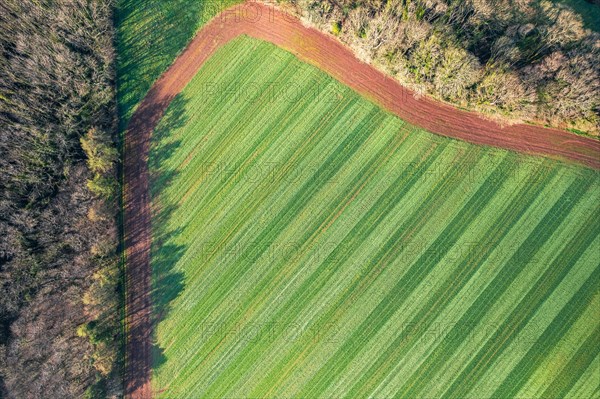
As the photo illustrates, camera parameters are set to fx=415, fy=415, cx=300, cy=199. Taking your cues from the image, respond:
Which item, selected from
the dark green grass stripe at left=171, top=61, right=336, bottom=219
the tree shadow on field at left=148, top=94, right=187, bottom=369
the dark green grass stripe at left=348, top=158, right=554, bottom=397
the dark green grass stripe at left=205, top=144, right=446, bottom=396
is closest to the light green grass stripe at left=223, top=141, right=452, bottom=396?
the dark green grass stripe at left=205, top=144, right=446, bottom=396

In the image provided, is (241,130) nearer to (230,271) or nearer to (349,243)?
(230,271)

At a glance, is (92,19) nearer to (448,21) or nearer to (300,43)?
(300,43)

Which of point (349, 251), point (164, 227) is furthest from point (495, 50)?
point (164, 227)

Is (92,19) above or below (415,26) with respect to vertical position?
below

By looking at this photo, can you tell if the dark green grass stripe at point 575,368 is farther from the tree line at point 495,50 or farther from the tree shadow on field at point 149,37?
the tree shadow on field at point 149,37

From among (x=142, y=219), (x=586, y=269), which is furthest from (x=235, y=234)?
(x=586, y=269)
